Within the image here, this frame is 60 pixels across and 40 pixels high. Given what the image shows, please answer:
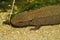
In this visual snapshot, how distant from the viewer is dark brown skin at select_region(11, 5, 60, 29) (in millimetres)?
3703

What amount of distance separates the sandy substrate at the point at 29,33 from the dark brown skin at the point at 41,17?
4.8 inches

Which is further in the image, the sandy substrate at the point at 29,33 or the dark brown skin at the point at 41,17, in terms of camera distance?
the dark brown skin at the point at 41,17

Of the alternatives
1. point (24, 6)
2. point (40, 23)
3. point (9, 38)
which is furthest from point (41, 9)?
point (9, 38)

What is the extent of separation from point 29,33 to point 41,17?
476 mm

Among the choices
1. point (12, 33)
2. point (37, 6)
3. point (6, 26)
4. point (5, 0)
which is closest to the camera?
point (12, 33)

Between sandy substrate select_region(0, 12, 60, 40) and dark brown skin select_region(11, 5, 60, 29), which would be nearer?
sandy substrate select_region(0, 12, 60, 40)

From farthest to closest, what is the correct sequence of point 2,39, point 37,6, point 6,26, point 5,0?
point 5,0 → point 37,6 → point 6,26 → point 2,39

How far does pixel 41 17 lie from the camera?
3785 mm

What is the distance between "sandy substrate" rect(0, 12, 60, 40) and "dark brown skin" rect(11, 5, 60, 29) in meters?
0.12

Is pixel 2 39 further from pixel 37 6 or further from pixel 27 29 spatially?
pixel 37 6

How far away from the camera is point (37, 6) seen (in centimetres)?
418

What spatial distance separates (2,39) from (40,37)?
1.82 ft

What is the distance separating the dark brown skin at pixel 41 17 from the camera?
12.1 ft

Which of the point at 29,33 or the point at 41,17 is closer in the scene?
the point at 29,33
